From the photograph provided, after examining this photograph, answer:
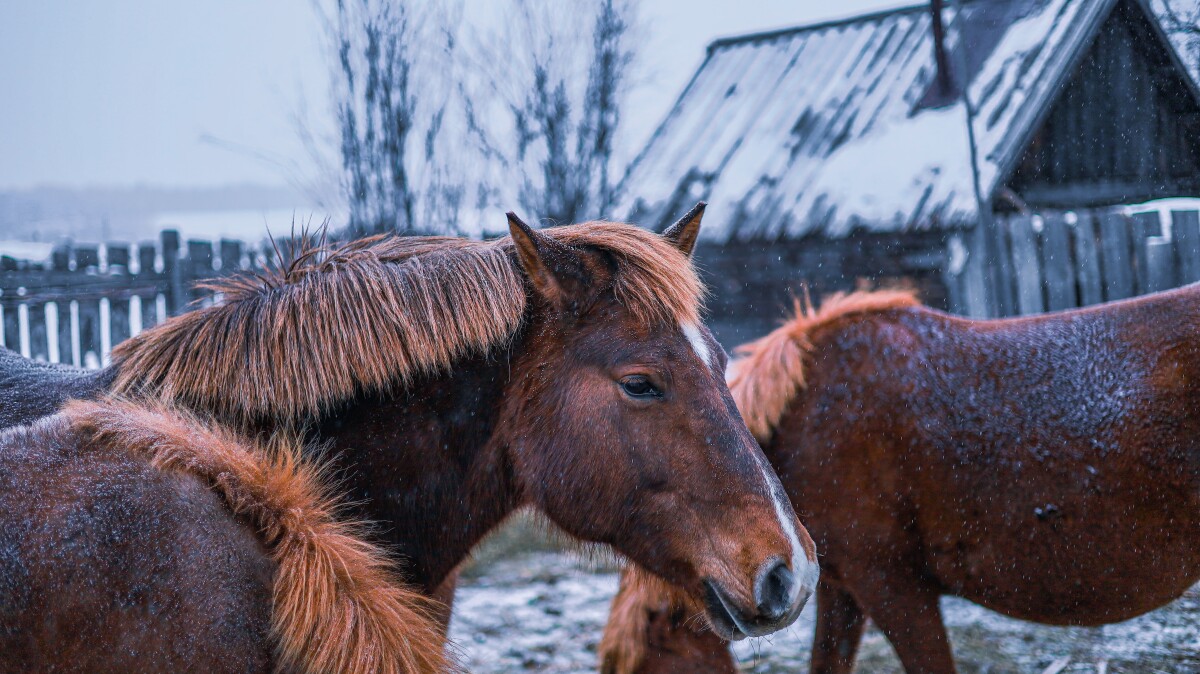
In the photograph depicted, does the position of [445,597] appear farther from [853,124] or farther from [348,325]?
[853,124]

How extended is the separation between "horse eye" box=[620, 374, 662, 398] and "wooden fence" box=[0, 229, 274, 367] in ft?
13.6

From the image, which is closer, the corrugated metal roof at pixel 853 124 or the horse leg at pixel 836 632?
the horse leg at pixel 836 632

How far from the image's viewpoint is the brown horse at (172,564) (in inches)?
51.3

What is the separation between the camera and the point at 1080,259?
5.30 meters

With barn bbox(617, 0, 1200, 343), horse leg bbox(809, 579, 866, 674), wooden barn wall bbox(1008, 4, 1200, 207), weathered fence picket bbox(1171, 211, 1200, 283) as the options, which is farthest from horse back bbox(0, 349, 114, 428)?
weathered fence picket bbox(1171, 211, 1200, 283)

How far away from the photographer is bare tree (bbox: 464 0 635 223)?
7176mm

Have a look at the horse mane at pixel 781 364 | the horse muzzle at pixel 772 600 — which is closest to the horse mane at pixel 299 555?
the horse muzzle at pixel 772 600

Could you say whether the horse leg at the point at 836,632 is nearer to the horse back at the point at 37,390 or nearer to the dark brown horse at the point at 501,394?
the dark brown horse at the point at 501,394

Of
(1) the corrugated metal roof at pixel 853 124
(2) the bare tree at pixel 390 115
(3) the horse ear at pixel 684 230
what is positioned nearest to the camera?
(3) the horse ear at pixel 684 230

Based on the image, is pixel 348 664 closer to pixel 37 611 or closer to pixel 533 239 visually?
pixel 37 611

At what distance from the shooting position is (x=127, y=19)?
691 centimetres

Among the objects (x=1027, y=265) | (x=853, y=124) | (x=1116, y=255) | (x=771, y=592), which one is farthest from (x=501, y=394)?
(x=853, y=124)

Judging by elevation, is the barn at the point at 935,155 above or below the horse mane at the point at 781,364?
above

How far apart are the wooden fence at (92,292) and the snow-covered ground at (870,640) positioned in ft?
9.36
